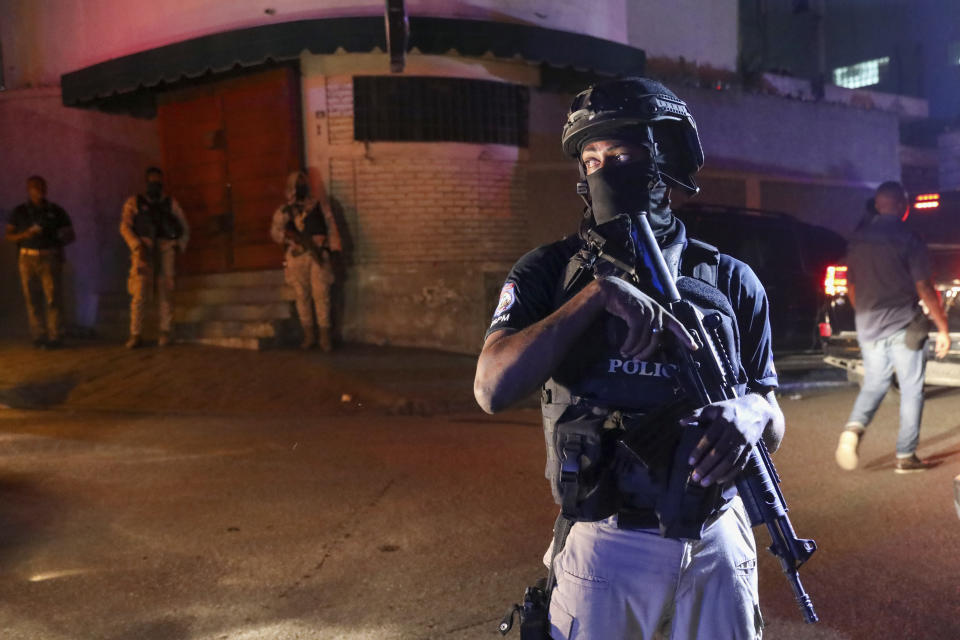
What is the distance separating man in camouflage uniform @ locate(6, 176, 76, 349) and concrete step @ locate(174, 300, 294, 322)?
1.53 meters

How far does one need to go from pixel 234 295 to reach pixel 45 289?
7.64 ft

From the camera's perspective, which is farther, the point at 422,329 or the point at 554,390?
the point at 422,329

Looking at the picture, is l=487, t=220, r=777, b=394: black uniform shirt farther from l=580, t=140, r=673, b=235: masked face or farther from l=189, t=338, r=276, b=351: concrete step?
l=189, t=338, r=276, b=351: concrete step

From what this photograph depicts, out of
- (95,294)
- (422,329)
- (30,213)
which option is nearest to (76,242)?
(95,294)

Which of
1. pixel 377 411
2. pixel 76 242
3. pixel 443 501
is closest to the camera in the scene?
pixel 443 501

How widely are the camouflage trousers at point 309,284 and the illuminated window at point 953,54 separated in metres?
22.3

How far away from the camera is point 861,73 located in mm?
27406

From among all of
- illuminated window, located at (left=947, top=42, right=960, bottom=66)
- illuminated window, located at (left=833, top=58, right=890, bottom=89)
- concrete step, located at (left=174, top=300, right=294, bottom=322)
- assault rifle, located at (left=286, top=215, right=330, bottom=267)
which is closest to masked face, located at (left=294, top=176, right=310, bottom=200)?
assault rifle, located at (left=286, top=215, right=330, bottom=267)

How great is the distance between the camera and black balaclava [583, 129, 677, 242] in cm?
169

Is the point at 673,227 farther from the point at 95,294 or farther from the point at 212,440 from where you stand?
Result: the point at 95,294

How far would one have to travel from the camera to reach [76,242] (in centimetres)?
1219

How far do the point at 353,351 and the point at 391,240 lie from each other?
5.42 ft

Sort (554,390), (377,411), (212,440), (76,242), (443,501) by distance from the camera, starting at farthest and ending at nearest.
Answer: (76,242) < (377,411) < (212,440) < (443,501) < (554,390)

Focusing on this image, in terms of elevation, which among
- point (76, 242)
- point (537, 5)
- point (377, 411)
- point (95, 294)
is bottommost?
point (377, 411)
